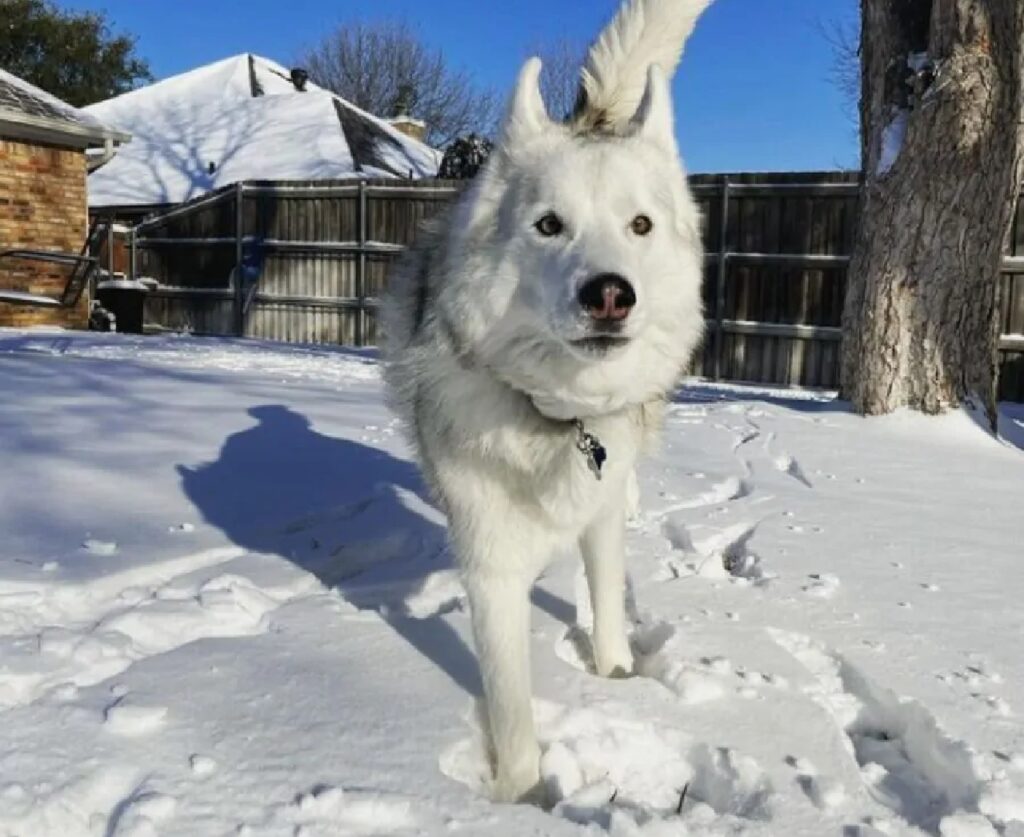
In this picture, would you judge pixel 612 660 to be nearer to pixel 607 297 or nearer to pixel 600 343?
pixel 600 343

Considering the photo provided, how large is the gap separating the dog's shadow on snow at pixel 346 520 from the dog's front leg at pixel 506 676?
0.53ft

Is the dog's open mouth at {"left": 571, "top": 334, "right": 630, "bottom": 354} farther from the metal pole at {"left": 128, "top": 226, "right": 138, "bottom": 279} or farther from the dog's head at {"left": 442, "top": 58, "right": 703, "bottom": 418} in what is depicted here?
the metal pole at {"left": 128, "top": 226, "right": 138, "bottom": 279}

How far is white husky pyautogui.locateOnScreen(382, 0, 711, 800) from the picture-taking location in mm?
1802

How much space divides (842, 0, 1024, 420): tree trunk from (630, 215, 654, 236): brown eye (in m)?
3.85

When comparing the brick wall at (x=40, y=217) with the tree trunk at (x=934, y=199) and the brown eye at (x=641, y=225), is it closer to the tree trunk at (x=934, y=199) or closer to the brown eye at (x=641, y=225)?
the tree trunk at (x=934, y=199)

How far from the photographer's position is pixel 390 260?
12.1m

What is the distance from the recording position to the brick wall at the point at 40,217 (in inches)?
458

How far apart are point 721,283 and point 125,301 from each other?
8.67 meters

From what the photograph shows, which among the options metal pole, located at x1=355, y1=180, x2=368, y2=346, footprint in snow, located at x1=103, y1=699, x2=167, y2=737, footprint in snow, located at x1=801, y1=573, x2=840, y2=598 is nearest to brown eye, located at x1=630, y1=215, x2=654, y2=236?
footprint in snow, located at x1=801, y1=573, x2=840, y2=598

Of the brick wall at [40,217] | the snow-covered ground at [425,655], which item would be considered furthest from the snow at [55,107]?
the snow-covered ground at [425,655]

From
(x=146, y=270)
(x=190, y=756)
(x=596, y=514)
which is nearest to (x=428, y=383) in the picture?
(x=596, y=514)

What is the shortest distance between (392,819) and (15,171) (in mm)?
12871

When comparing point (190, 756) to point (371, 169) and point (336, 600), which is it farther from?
point (371, 169)

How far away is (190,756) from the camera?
5.03 ft
